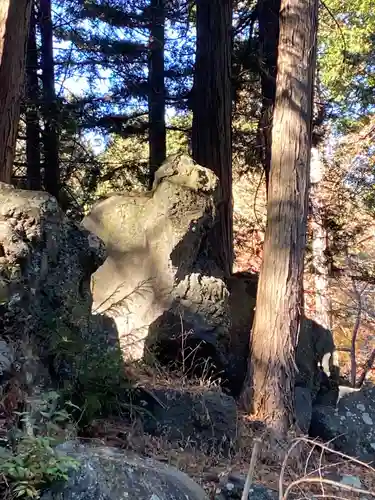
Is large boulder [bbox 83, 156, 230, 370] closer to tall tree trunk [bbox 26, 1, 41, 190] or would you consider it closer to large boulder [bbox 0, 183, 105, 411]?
large boulder [bbox 0, 183, 105, 411]

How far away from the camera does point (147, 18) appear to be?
1074cm

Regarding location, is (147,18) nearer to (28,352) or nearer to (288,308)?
(288,308)

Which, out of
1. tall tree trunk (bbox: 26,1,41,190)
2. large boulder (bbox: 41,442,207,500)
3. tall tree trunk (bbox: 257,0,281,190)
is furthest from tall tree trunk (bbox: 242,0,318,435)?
tall tree trunk (bbox: 26,1,41,190)

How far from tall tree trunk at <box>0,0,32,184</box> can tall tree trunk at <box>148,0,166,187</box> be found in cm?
→ 469

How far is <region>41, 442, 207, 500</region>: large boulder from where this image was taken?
8.69 feet

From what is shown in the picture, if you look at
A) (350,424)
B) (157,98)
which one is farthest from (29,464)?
(157,98)

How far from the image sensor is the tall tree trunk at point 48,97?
10508 mm

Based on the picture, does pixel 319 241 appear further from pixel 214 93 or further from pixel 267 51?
pixel 214 93

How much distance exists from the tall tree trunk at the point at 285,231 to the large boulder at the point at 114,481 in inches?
142

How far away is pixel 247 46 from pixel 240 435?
706 centimetres

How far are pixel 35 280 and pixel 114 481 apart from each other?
1616mm

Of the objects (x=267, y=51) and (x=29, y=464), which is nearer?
(x=29, y=464)

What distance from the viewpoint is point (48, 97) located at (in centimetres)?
1013

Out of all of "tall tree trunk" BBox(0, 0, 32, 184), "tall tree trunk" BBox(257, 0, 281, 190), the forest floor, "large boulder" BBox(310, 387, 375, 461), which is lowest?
"large boulder" BBox(310, 387, 375, 461)
